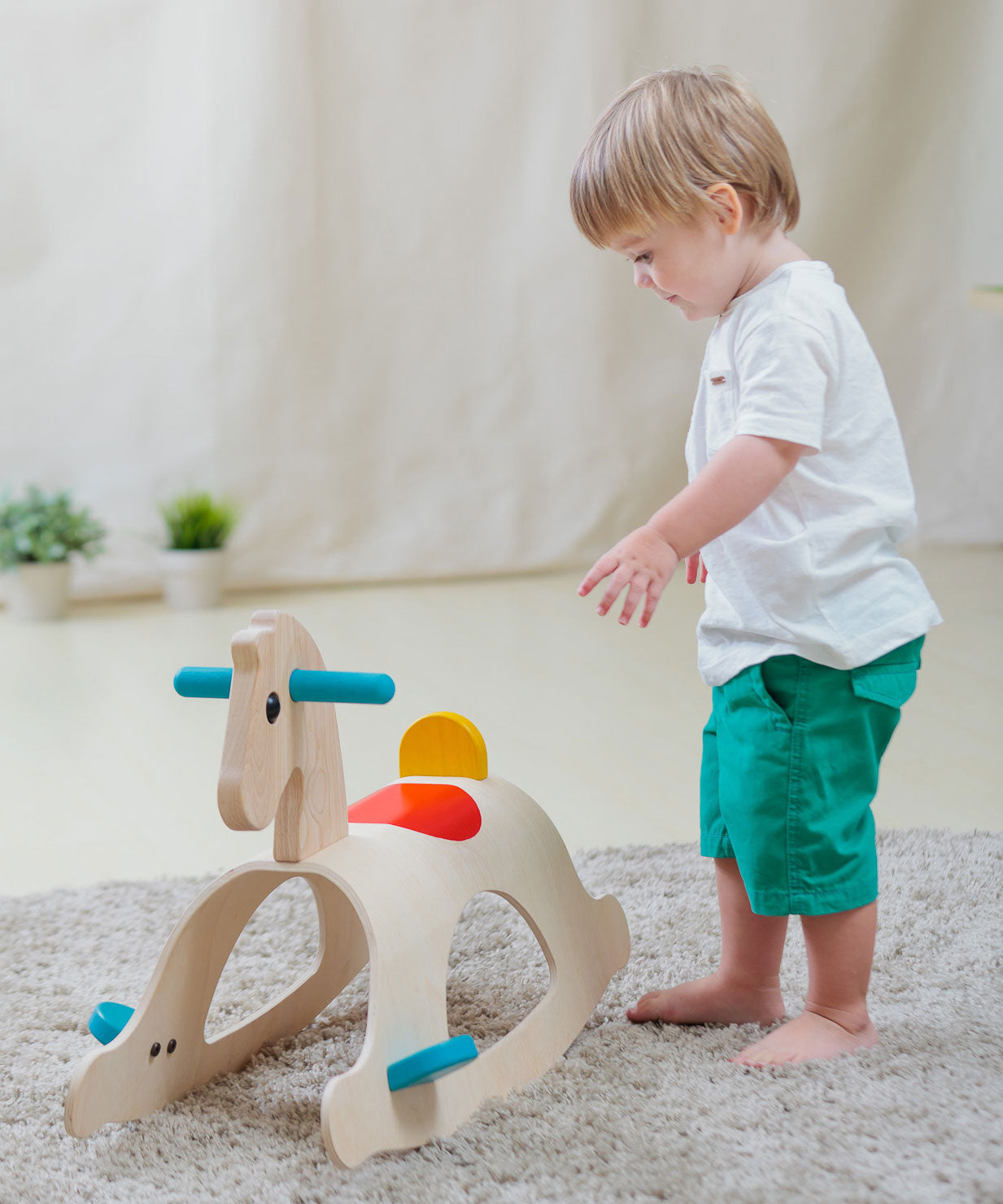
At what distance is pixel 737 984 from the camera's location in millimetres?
932

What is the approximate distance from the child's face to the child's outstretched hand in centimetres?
18

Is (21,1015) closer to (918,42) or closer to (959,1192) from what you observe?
(959,1192)

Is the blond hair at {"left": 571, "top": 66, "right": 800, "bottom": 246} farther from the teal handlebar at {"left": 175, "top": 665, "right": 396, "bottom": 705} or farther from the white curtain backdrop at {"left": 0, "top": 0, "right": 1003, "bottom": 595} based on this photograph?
the white curtain backdrop at {"left": 0, "top": 0, "right": 1003, "bottom": 595}

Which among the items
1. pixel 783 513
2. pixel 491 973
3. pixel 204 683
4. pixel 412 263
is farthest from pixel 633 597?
pixel 412 263

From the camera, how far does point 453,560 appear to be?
2.99 m

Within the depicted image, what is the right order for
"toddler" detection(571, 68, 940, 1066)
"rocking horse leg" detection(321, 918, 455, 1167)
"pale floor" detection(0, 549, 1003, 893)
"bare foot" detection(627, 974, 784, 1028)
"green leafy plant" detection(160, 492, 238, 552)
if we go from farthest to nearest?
"green leafy plant" detection(160, 492, 238, 552) → "pale floor" detection(0, 549, 1003, 893) → "bare foot" detection(627, 974, 784, 1028) → "toddler" detection(571, 68, 940, 1066) → "rocking horse leg" detection(321, 918, 455, 1167)

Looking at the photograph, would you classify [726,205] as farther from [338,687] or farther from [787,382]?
[338,687]

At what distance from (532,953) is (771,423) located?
0.47m

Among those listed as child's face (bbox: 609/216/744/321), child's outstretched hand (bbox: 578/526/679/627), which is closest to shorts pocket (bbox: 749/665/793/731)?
child's outstretched hand (bbox: 578/526/679/627)

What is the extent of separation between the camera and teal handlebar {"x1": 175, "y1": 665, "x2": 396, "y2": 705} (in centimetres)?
75

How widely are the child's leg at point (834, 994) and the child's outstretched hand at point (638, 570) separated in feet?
0.82

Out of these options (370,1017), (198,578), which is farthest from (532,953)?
(198,578)

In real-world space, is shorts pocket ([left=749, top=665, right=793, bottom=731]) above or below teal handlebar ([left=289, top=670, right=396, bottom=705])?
below

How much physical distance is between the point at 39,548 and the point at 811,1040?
2.04m
